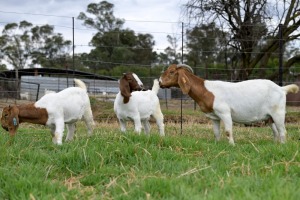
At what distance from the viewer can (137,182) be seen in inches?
169

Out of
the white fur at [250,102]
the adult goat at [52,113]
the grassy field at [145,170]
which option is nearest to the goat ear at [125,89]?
the adult goat at [52,113]

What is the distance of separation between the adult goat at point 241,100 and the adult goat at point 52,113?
6.51 feet

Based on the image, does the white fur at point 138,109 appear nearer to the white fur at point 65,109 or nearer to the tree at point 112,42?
the white fur at point 65,109

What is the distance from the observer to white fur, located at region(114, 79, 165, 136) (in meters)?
9.09

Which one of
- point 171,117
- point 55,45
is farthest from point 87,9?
point 171,117

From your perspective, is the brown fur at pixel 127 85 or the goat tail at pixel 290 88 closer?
the goat tail at pixel 290 88

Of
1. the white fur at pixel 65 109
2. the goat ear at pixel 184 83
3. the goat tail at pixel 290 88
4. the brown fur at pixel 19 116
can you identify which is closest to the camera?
the brown fur at pixel 19 116

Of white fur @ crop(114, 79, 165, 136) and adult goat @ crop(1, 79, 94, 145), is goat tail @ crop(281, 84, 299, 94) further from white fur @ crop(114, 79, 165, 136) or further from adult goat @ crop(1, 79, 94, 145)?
adult goat @ crop(1, 79, 94, 145)

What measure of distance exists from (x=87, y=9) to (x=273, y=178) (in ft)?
179

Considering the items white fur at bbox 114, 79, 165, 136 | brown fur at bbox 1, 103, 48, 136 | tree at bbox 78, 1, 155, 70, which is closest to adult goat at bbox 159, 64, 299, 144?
white fur at bbox 114, 79, 165, 136

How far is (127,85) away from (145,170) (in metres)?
4.17

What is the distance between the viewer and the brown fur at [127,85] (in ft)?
29.2

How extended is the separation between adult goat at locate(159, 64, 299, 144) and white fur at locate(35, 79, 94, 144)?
75.4 inches

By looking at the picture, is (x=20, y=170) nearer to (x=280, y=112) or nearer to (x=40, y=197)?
(x=40, y=197)
